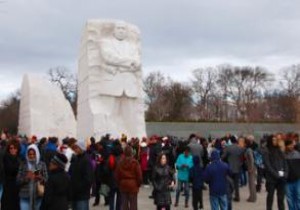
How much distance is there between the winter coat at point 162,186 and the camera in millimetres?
9516

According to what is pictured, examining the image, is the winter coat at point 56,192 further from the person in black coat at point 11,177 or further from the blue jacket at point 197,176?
the blue jacket at point 197,176

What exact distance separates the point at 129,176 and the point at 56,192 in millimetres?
2169

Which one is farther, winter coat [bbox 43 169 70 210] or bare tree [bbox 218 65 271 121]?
bare tree [bbox 218 65 271 121]

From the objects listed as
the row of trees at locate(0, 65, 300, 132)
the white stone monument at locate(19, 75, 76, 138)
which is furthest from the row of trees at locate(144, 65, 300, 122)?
the white stone monument at locate(19, 75, 76, 138)

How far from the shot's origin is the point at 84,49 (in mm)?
23172

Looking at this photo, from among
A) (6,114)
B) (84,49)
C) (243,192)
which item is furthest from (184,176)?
(6,114)

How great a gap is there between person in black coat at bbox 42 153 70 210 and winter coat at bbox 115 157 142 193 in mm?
1961

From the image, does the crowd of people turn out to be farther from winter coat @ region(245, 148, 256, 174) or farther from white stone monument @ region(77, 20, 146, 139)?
white stone monument @ region(77, 20, 146, 139)

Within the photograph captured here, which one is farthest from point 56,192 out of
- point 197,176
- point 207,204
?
point 207,204

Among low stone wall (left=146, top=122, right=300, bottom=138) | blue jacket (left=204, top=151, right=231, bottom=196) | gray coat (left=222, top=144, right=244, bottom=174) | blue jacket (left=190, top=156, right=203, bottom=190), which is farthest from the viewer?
low stone wall (left=146, top=122, right=300, bottom=138)

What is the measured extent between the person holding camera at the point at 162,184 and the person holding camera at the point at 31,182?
2.31 metres

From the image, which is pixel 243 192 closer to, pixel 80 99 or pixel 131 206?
pixel 131 206

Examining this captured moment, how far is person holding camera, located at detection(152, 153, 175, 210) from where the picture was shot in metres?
9.52

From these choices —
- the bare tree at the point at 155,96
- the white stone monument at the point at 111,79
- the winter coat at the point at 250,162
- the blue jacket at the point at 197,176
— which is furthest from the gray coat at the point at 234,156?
the bare tree at the point at 155,96
